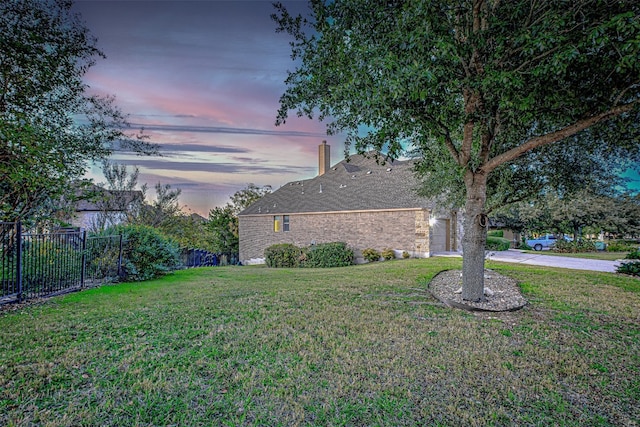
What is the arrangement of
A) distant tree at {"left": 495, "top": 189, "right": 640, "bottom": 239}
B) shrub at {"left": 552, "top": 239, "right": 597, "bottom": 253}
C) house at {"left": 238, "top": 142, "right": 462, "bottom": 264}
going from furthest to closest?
1. shrub at {"left": 552, "top": 239, "right": 597, "bottom": 253}
2. distant tree at {"left": 495, "top": 189, "right": 640, "bottom": 239}
3. house at {"left": 238, "top": 142, "right": 462, "bottom": 264}

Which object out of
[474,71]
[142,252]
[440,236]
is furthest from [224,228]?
[474,71]

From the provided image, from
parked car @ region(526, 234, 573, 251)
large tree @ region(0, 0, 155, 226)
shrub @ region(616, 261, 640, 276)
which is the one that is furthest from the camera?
parked car @ region(526, 234, 573, 251)

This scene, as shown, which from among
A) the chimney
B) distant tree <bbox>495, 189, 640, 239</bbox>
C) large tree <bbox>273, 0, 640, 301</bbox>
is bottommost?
distant tree <bbox>495, 189, 640, 239</bbox>

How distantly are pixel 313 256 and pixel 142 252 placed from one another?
9259mm

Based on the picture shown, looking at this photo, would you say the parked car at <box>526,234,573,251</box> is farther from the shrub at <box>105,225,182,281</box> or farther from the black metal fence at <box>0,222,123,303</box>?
the black metal fence at <box>0,222,123,303</box>

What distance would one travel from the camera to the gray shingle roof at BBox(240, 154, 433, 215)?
18.5 metres

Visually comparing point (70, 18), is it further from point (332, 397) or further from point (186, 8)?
point (332, 397)

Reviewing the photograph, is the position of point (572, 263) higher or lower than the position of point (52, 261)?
lower

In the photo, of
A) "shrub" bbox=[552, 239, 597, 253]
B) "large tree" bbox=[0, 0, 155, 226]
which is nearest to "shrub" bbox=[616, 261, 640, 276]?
"shrub" bbox=[552, 239, 597, 253]

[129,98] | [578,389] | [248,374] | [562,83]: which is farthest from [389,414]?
[129,98]

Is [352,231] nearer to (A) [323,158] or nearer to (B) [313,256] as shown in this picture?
(B) [313,256]

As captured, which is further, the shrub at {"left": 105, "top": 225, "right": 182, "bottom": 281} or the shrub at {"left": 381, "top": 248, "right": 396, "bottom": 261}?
the shrub at {"left": 381, "top": 248, "right": 396, "bottom": 261}

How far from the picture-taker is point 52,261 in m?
7.50

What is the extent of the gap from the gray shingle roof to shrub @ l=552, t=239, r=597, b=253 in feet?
43.3
